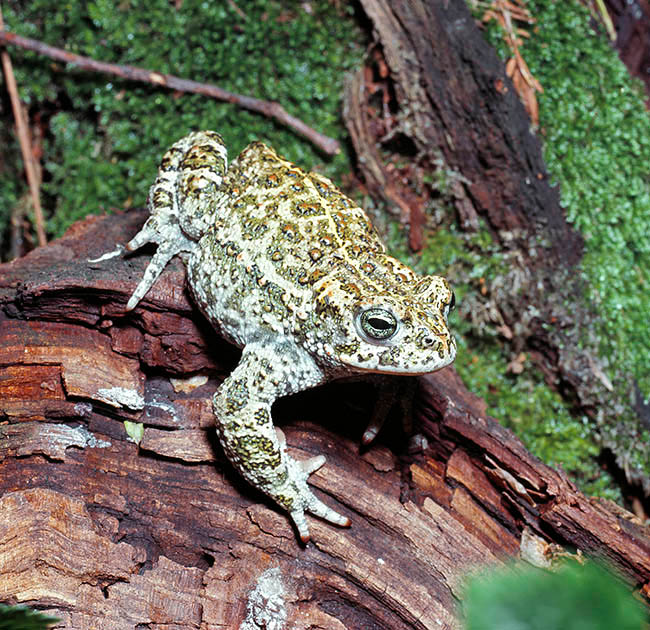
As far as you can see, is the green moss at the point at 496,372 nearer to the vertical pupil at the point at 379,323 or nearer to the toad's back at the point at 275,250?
the toad's back at the point at 275,250

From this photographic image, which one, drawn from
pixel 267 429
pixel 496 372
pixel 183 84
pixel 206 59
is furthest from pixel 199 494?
pixel 206 59

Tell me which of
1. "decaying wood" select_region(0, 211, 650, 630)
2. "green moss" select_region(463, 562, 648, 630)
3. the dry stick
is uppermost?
the dry stick

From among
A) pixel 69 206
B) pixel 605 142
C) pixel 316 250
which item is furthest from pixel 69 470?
pixel 605 142

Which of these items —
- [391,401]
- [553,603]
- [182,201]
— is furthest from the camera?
[182,201]

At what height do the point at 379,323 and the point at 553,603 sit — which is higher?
the point at 553,603

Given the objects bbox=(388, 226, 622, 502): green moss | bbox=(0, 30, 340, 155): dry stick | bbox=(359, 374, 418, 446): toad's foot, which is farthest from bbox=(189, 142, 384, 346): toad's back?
bbox=(0, 30, 340, 155): dry stick

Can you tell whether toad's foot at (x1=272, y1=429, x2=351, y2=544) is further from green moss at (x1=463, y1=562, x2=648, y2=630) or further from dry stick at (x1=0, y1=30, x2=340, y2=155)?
dry stick at (x1=0, y1=30, x2=340, y2=155)

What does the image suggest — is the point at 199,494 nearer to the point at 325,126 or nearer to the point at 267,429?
the point at 267,429
